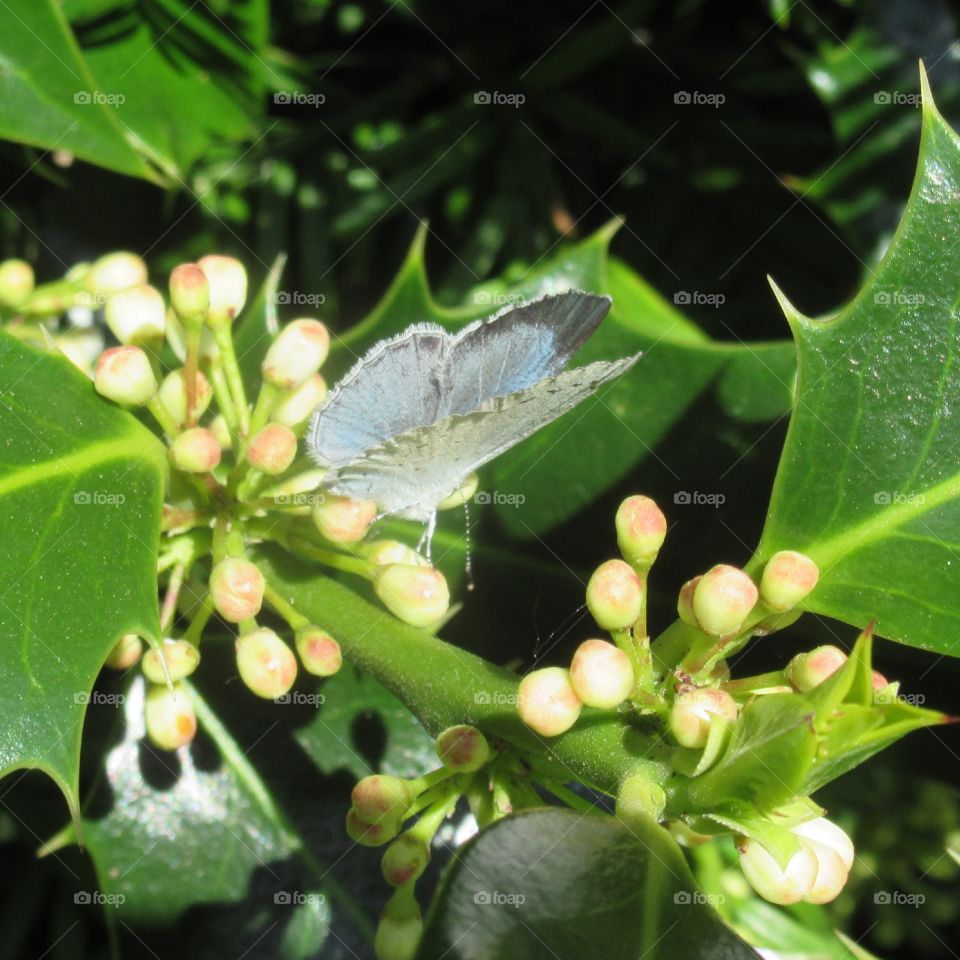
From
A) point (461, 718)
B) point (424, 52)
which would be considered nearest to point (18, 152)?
point (424, 52)

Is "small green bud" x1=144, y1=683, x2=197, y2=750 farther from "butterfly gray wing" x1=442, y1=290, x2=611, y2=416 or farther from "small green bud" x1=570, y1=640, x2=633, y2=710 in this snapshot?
"small green bud" x1=570, y1=640, x2=633, y2=710

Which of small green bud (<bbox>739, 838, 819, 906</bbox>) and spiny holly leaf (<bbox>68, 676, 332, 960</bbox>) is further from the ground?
small green bud (<bbox>739, 838, 819, 906</bbox>)

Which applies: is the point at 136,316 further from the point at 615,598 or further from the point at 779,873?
the point at 779,873

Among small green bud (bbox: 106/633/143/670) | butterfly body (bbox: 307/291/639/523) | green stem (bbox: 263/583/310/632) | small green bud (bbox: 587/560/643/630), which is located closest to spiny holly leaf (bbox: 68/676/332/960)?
small green bud (bbox: 106/633/143/670)

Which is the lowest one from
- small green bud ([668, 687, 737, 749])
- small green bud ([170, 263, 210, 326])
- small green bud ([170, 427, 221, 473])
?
small green bud ([170, 427, 221, 473])

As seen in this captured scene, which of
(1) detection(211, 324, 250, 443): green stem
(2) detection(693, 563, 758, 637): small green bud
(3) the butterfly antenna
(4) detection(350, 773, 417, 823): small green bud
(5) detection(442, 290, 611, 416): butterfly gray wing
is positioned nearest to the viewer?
(2) detection(693, 563, 758, 637): small green bud

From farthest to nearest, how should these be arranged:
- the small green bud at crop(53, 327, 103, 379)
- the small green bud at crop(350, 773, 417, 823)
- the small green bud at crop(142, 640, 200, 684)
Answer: the small green bud at crop(53, 327, 103, 379)
the small green bud at crop(142, 640, 200, 684)
the small green bud at crop(350, 773, 417, 823)

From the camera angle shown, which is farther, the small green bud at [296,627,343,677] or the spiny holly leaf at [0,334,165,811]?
the small green bud at [296,627,343,677]

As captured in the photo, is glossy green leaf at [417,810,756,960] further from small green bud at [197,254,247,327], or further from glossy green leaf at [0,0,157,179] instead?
glossy green leaf at [0,0,157,179]
